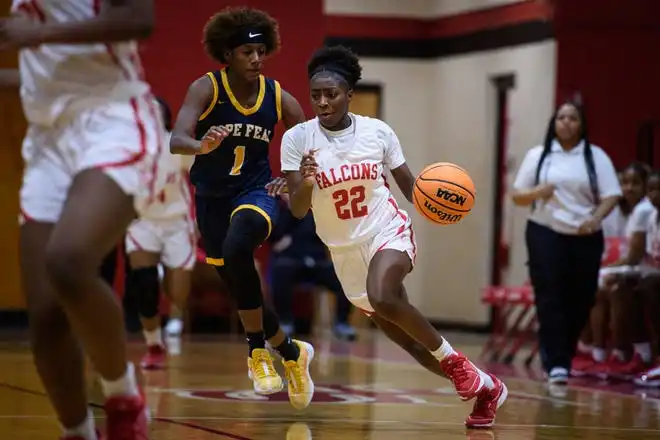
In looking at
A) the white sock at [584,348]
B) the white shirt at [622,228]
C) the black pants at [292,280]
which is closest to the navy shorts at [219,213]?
the white shirt at [622,228]

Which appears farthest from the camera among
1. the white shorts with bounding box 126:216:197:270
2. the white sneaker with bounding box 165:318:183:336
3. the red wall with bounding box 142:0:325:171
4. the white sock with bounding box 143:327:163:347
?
the red wall with bounding box 142:0:325:171

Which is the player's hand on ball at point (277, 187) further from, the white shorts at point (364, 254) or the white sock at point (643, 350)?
the white sock at point (643, 350)

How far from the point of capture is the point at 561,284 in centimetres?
1022

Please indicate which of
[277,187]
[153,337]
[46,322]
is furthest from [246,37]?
[153,337]

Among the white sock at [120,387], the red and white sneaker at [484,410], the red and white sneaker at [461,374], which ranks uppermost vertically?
the white sock at [120,387]

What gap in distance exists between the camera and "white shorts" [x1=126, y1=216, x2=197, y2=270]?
1088 centimetres

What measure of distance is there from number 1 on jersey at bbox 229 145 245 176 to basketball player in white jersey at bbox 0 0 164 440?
281cm

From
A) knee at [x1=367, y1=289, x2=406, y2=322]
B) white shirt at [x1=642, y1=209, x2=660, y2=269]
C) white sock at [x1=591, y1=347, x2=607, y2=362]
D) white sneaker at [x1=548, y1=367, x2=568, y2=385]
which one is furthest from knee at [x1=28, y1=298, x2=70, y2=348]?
white sock at [x1=591, y1=347, x2=607, y2=362]

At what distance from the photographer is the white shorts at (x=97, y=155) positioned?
409cm

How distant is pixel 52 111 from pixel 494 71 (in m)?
13.7

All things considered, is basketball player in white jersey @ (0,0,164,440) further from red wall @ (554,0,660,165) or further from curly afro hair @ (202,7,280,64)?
red wall @ (554,0,660,165)

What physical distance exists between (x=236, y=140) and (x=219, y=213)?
1.35ft

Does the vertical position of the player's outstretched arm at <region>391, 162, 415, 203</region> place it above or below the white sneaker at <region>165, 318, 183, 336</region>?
above

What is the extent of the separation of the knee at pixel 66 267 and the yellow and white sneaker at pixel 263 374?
10.2 ft
